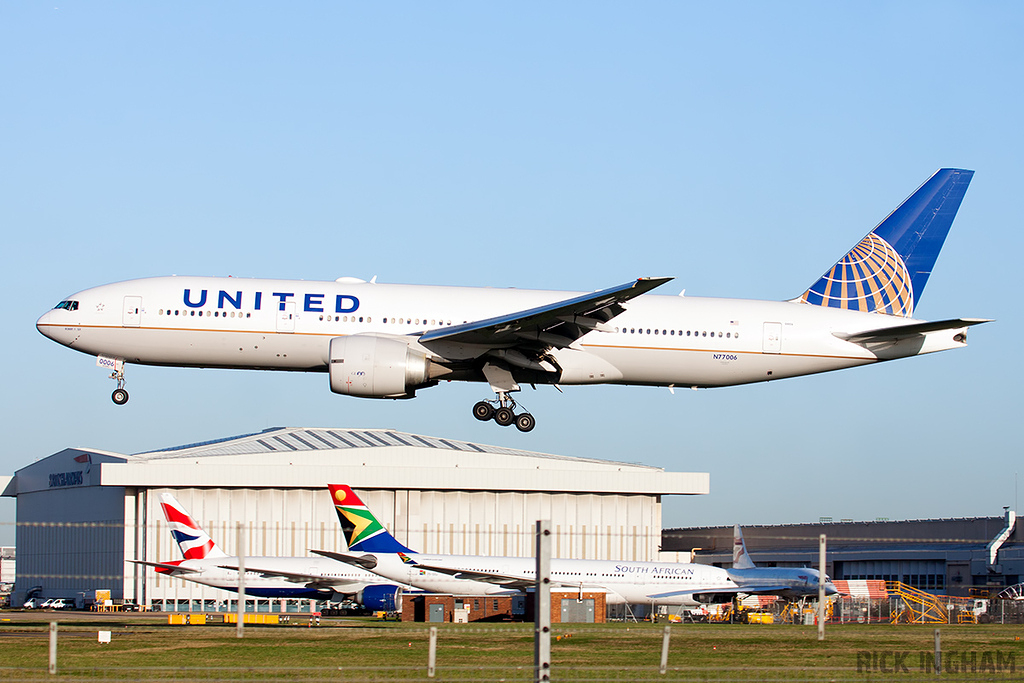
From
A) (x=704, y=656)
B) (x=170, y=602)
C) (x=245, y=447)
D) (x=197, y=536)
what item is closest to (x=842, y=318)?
(x=704, y=656)

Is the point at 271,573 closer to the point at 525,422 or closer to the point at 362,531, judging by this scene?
the point at 362,531

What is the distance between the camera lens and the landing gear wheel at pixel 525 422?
37500 mm

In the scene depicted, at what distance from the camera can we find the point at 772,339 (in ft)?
125

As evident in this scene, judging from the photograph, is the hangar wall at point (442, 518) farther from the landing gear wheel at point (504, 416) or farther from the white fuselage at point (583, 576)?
the landing gear wheel at point (504, 416)

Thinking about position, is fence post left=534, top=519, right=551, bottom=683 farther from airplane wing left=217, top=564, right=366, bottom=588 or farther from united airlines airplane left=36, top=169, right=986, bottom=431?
airplane wing left=217, top=564, right=366, bottom=588

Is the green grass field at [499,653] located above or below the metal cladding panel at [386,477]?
below

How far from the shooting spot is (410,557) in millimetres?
50938

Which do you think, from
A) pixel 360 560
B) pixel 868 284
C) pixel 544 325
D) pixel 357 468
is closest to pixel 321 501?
pixel 357 468

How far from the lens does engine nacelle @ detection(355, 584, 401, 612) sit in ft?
166

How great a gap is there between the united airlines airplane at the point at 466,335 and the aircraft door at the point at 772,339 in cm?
3

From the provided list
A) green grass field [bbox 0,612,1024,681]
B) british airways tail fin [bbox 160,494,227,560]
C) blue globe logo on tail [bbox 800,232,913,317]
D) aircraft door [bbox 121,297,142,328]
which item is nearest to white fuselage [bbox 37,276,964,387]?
aircraft door [bbox 121,297,142,328]

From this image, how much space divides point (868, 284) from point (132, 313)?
2409 cm

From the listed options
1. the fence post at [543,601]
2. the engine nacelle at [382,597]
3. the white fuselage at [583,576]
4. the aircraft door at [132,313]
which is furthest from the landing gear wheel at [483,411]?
the fence post at [543,601]

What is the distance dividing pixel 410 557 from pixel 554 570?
592 cm
